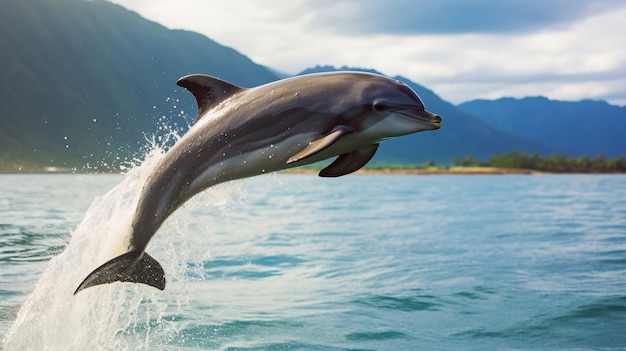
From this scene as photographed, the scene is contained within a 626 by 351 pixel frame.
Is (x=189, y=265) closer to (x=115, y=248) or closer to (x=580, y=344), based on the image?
(x=580, y=344)

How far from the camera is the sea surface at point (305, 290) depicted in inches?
352

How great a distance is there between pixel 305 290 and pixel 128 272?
31.9 ft

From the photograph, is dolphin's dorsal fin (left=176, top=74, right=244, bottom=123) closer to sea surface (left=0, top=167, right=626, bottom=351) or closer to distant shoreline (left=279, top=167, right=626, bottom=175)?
sea surface (left=0, top=167, right=626, bottom=351)

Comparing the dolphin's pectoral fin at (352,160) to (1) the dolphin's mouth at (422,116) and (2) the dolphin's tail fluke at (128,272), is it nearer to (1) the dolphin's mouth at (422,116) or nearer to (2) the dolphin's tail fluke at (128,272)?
(1) the dolphin's mouth at (422,116)

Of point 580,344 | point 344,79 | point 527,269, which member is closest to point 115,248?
point 344,79

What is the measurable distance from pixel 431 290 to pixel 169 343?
702 cm

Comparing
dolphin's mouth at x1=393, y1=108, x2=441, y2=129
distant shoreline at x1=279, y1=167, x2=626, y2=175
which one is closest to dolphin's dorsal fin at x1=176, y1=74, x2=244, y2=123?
dolphin's mouth at x1=393, y1=108, x2=441, y2=129

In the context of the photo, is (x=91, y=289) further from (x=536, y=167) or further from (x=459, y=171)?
(x=536, y=167)

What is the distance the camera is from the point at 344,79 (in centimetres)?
548

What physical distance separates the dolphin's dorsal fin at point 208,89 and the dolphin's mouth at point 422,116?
1546mm

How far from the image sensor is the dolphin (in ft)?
17.2

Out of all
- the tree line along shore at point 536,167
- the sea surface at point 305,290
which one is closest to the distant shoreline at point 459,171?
the tree line along shore at point 536,167

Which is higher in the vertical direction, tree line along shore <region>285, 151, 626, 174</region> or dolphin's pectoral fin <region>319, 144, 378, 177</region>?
dolphin's pectoral fin <region>319, 144, 378, 177</region>

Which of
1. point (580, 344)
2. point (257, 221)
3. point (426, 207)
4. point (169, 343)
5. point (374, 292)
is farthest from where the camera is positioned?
point (426, 207)
